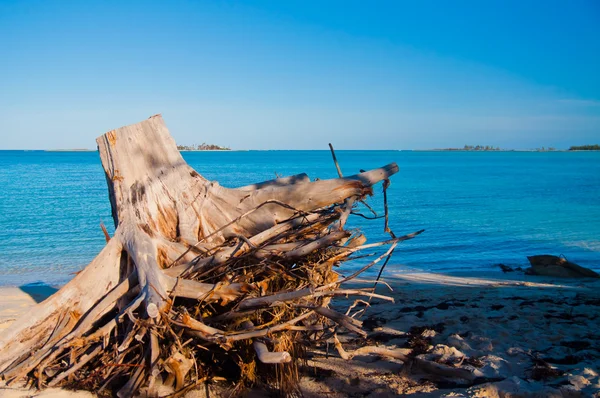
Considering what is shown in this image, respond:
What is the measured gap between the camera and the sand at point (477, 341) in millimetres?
4238

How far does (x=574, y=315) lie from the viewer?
6.60 m

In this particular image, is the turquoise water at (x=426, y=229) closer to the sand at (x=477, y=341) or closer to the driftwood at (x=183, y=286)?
the sand at (x=477, y=341)

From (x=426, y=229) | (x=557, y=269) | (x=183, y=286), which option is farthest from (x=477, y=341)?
(x=426, y=229)

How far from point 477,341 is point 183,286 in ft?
11.6

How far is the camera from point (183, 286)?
4168 mm

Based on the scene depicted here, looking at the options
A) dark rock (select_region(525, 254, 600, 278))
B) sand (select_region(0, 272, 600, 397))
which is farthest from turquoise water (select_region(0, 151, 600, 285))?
sand (select_region(0, 272, 600, 397))

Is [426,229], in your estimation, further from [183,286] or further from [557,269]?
[183,286]

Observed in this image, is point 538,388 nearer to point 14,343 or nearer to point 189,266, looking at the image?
point 189,266

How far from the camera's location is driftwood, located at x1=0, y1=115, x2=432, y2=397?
13.1 feet

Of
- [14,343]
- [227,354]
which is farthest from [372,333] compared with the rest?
[14,343]

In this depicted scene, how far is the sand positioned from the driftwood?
1.17ft

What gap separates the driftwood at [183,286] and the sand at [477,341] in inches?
14.1

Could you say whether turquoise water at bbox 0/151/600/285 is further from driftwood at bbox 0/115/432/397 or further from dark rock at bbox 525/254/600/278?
driftwood at bbox 0/115/432/397

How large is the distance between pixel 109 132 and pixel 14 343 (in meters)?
2.36
